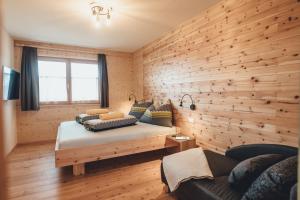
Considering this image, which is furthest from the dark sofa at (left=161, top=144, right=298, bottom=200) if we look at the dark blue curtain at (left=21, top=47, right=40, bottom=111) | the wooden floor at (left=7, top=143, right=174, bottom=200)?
the dark blue curtain at (left=21, top=47, right=40, bottom=111)

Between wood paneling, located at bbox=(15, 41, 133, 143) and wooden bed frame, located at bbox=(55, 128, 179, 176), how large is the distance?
2.17m

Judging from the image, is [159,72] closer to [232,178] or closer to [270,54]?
[270,54]

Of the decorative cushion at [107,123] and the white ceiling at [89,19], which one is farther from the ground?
the white ceiling at [89,19]

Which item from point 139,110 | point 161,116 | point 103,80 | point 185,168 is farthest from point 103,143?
point 103,80

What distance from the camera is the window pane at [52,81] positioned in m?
4.50

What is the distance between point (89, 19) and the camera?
3.09 m

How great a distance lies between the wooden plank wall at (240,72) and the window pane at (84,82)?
260 cm

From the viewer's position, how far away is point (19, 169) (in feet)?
9.27

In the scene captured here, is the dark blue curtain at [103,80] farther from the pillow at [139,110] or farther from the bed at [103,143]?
the bed at [103,143]

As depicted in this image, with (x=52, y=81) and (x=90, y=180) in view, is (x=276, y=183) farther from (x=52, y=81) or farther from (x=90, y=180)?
(x=52, y=81)

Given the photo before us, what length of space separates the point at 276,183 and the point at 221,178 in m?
0.64

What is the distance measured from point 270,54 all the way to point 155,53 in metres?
2.71

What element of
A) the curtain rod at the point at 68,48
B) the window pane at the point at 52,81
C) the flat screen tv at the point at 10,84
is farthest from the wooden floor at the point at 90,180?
the curtain rod at the point at 68,48

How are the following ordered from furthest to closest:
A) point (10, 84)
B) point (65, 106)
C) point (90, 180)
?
1. point (65, 106)
2. point (10, 84)
3. point (90, 180)
